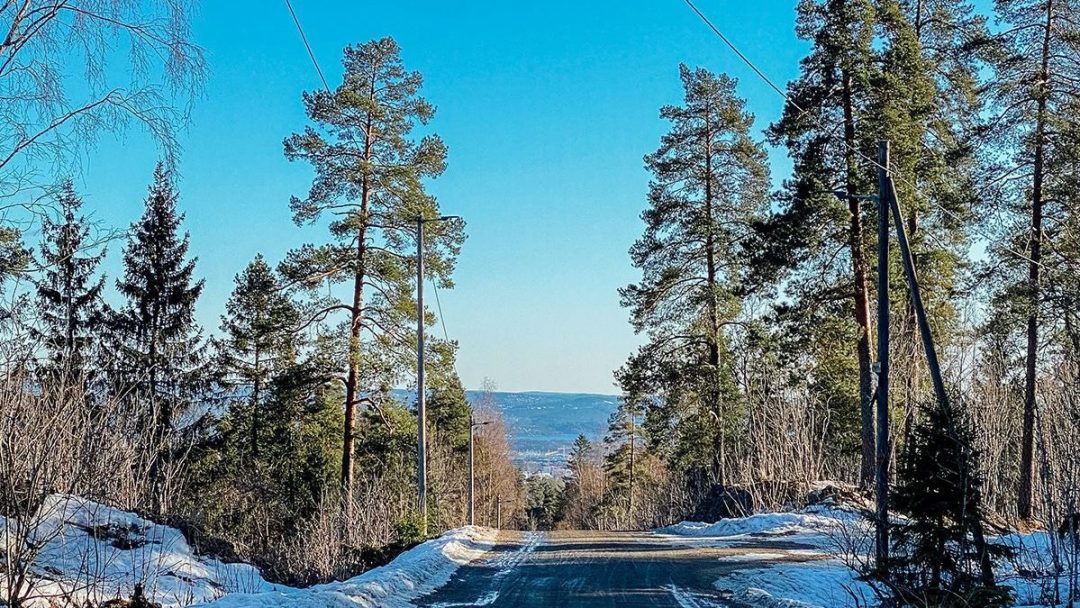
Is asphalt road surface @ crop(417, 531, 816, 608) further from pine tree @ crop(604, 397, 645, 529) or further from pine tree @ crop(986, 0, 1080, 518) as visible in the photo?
pine tree @ crop(604, 397, 645, 529)

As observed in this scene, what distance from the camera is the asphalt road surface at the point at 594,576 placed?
9.48m

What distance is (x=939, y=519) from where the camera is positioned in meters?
7.57

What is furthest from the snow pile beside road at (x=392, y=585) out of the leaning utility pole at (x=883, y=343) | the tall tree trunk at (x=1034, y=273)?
the tall tree trunk at (x=1034, y=273)

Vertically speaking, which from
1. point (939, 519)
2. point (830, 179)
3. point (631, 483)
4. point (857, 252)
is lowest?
point (631, 483)

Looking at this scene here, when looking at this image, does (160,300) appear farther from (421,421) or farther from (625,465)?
(625,465)

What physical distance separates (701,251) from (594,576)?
16.2 metres

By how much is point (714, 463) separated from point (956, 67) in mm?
13374

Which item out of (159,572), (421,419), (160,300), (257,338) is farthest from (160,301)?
(159,572)

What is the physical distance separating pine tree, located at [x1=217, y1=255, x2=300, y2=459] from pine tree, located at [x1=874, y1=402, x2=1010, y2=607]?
56.4 feet

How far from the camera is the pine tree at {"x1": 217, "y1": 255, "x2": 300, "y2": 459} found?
21.9 meters

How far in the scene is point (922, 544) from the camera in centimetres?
764

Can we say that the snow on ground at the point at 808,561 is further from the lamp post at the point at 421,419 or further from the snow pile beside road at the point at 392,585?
the lamp post at the point at 421,419

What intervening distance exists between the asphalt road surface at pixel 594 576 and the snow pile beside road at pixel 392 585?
28 cm

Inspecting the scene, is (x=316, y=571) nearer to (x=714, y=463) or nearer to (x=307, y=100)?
(x=307, y=100)
